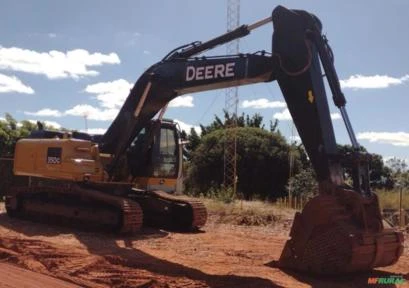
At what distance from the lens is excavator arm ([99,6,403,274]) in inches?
307

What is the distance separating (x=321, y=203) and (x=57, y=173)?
766cm

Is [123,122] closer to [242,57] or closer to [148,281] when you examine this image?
[242,57]

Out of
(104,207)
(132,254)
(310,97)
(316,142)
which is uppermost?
(310,97)

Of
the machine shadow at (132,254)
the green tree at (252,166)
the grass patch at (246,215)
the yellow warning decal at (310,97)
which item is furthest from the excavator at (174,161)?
the green tree at (252,166)

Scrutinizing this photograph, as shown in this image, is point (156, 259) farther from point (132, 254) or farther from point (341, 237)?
point (341, 237)

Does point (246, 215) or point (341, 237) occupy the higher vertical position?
point (341, 237)

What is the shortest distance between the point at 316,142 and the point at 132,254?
372 centimetres

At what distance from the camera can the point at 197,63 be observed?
1166 cm

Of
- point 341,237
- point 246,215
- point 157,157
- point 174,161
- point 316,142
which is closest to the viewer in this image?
point 341,237

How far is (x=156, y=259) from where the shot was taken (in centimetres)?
944

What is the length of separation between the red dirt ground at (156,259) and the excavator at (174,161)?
1.84ft

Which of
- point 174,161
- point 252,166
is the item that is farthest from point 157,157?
point 252,166

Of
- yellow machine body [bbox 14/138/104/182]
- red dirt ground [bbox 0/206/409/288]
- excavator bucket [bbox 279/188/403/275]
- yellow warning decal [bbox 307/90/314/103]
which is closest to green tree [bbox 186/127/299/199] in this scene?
yellow machine body [bbox 14/138/104/182]

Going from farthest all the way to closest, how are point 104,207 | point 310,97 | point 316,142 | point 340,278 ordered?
1. point 104,207
2. point 310,97
3. point 316,142
4. point 340,278
